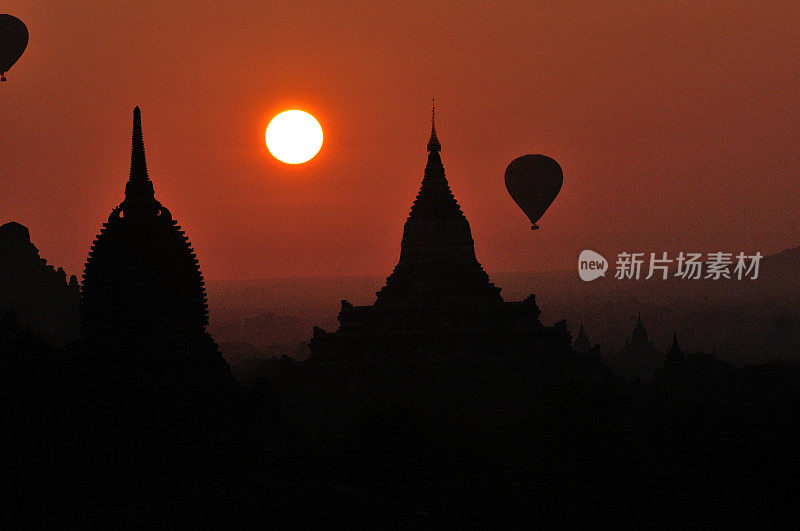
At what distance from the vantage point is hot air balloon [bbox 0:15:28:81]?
136 meters

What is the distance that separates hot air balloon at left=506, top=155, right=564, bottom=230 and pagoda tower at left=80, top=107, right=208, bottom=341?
53850 mm

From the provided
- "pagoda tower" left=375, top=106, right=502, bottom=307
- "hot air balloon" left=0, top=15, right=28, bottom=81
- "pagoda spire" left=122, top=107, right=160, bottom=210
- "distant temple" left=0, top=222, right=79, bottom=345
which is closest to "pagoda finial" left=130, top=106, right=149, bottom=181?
"pagoda spire" left=122, top=107, right=160, bottom=210

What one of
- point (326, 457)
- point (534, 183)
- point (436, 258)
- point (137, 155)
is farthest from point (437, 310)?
point (326, 457)

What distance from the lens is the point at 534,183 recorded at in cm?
13725

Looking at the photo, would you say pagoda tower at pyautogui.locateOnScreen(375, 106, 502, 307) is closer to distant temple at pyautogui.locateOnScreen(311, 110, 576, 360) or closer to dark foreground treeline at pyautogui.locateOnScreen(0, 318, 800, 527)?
distant temple at pyautogui.locateOnScreen(311, 110, 576, 360)

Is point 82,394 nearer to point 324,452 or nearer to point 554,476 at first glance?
point 324,452

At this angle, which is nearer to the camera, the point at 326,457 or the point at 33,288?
the point at 326,457

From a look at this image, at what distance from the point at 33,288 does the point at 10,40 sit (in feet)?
163

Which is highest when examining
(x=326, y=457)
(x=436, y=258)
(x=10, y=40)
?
(x=10, y=40)

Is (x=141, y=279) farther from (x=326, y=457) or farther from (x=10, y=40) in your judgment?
(x=10, y=40)

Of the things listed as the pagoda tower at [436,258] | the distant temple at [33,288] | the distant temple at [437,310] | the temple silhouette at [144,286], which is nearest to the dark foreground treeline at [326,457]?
the temple silhouette at [144,286]

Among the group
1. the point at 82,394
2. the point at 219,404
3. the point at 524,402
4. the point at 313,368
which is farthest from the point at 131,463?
the point at 313,368

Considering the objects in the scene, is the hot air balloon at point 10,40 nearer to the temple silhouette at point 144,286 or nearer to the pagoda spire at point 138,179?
the pagoda spire at point 138,179

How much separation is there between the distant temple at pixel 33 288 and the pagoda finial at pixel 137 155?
8347 centimetres
